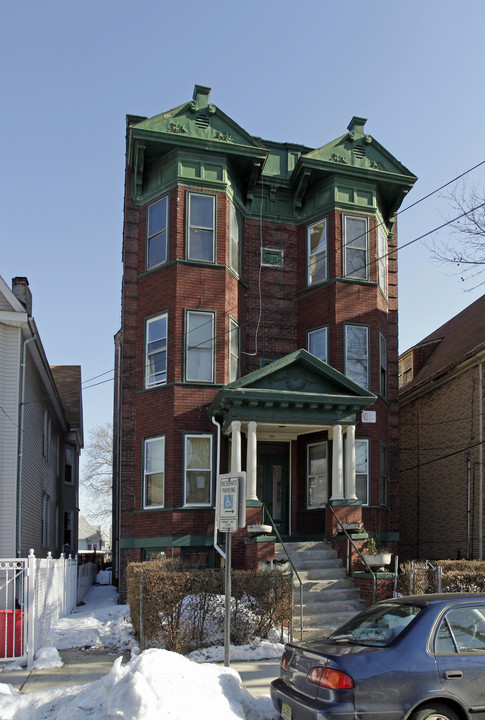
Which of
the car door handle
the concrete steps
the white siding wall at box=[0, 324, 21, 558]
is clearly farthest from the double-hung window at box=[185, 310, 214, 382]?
the car door handle

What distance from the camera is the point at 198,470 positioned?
54.3 ft

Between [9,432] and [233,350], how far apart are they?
576 centimetres

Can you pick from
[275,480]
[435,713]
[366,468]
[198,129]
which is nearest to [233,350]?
[275,480]

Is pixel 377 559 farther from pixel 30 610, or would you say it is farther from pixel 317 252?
pixel 317 252

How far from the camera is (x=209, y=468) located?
54.4 ft

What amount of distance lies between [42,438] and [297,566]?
1084cm

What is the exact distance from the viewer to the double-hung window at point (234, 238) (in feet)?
59.6

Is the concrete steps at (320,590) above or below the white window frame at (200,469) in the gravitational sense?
below

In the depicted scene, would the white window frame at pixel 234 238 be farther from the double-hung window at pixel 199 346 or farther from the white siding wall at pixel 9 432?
the white siding wall at pixel 9 432

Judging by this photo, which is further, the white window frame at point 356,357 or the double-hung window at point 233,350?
the white window frame at point 356,357

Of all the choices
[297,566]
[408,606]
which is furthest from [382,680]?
[297,566]

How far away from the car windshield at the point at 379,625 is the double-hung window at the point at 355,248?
12519 millimetres

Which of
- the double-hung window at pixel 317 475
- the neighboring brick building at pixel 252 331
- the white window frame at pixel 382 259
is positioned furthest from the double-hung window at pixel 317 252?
the double-hung window at pixel 317 475

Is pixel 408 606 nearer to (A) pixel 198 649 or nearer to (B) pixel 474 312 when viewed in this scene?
(A) pixel 198 649
